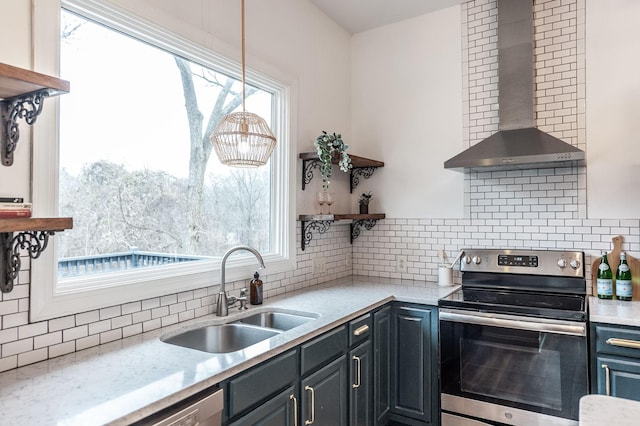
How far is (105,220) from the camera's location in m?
1.80

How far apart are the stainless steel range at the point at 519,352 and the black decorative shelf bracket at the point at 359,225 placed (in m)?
1.01

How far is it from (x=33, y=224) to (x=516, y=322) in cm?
224

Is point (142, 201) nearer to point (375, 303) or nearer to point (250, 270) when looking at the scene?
point (250, 270)

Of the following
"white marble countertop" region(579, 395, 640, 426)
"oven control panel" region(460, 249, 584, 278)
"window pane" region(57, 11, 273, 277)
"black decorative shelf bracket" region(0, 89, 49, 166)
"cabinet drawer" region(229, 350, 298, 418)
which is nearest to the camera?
"white marble countertop" region(579, 395, 640, 426)

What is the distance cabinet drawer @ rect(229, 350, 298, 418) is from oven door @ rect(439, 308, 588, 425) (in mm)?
1122

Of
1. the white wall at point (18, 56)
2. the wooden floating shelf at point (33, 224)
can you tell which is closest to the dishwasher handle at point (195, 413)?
the wooden floating shelf at point (33, 224)

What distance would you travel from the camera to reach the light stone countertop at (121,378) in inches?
42.8

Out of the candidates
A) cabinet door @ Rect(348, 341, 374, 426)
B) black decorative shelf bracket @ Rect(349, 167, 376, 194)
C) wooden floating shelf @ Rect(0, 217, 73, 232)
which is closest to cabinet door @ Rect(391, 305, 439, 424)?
cabinet door @ Rect(348, 341, 374, 426)

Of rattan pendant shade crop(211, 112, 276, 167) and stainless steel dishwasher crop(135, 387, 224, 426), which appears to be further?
rattan pendant shade crop(211, 112, 276, 167)

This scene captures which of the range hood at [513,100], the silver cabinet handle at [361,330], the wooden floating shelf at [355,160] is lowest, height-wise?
the silver cabinet handle at [361,330]

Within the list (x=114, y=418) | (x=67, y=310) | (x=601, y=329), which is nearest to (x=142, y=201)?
(x=67, y=310)

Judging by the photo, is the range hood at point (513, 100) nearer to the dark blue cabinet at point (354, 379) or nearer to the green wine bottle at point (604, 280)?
the green wine bottle at point (604, 280)

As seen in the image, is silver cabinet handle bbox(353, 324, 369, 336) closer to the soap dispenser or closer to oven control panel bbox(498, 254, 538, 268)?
the soap dispenser

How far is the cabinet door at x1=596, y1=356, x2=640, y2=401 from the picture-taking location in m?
1.98
